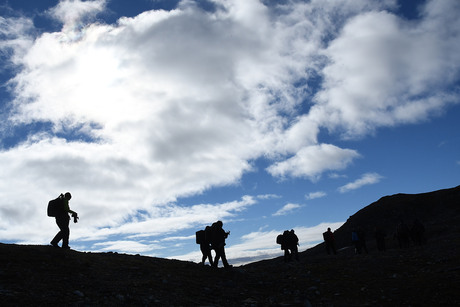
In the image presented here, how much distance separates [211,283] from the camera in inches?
613

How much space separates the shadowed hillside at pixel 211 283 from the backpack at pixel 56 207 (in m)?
1.71

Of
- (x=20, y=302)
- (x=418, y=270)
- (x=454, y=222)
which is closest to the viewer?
(x=20, y=302)

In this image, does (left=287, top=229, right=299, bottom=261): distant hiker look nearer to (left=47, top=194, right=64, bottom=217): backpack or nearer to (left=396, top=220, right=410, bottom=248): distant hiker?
(left=396, top=220, right=410, bottom=248): distant hiker

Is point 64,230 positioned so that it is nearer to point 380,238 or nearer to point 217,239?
point 217,239

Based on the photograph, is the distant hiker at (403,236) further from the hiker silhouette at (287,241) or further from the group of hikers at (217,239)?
the group of hikers at (217,239)

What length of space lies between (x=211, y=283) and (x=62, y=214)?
26.4ft

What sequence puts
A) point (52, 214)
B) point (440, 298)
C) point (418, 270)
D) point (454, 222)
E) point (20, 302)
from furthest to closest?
1. point (454, 222)
2. point (52, 214)
3. point (418, 270)
4. point (440, 298)
5. point (20, 302)

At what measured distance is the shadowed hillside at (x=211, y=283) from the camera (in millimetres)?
11633

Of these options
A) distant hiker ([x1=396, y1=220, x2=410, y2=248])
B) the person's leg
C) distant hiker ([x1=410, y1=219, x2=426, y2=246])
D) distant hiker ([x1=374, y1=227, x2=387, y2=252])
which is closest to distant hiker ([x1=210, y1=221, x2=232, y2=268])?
the person's leg

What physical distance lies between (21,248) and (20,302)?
8.07m

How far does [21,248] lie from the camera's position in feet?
55.8

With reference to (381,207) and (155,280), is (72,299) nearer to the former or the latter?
(155,280)

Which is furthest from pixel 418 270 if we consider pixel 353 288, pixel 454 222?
pixel 454 222

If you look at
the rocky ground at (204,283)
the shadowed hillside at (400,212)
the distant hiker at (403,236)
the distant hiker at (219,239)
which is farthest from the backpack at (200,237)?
the shadowed hillside at (400,212)
